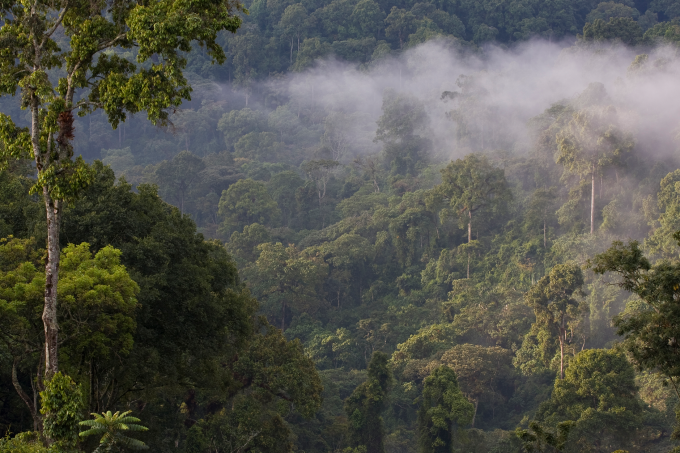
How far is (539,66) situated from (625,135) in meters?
31.3

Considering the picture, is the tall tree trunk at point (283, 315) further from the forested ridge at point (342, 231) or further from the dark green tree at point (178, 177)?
the dark green tree at point (178, 177)

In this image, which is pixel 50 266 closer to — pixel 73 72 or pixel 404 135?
pixel 73 72

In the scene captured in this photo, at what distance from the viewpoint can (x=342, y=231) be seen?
49.3 meters

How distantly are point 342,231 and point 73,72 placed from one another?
39.0 metres

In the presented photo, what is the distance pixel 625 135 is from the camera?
130 feet

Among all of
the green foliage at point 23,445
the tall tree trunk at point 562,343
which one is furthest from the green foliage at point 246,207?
the green foliage at point 23,445

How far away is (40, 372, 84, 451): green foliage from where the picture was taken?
9352 mm

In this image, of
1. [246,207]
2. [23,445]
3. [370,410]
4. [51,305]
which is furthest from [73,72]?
[246,207]

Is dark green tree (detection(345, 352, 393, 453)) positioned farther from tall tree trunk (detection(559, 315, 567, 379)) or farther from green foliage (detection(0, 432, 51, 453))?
green foliage (detection(0, 432, 51, 453))

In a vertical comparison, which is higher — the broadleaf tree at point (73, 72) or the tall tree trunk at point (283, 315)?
the broadleaf tree at point (73, 72)

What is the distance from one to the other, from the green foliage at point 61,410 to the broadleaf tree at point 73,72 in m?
0.50

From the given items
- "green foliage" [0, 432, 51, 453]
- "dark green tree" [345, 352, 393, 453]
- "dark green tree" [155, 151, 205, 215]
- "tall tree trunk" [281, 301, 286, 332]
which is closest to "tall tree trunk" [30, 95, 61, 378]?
"green foliage" [0, 432, 51, 453]

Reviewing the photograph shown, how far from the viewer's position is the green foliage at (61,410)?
9352mm

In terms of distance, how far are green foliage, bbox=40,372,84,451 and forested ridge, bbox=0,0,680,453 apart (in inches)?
1.7
